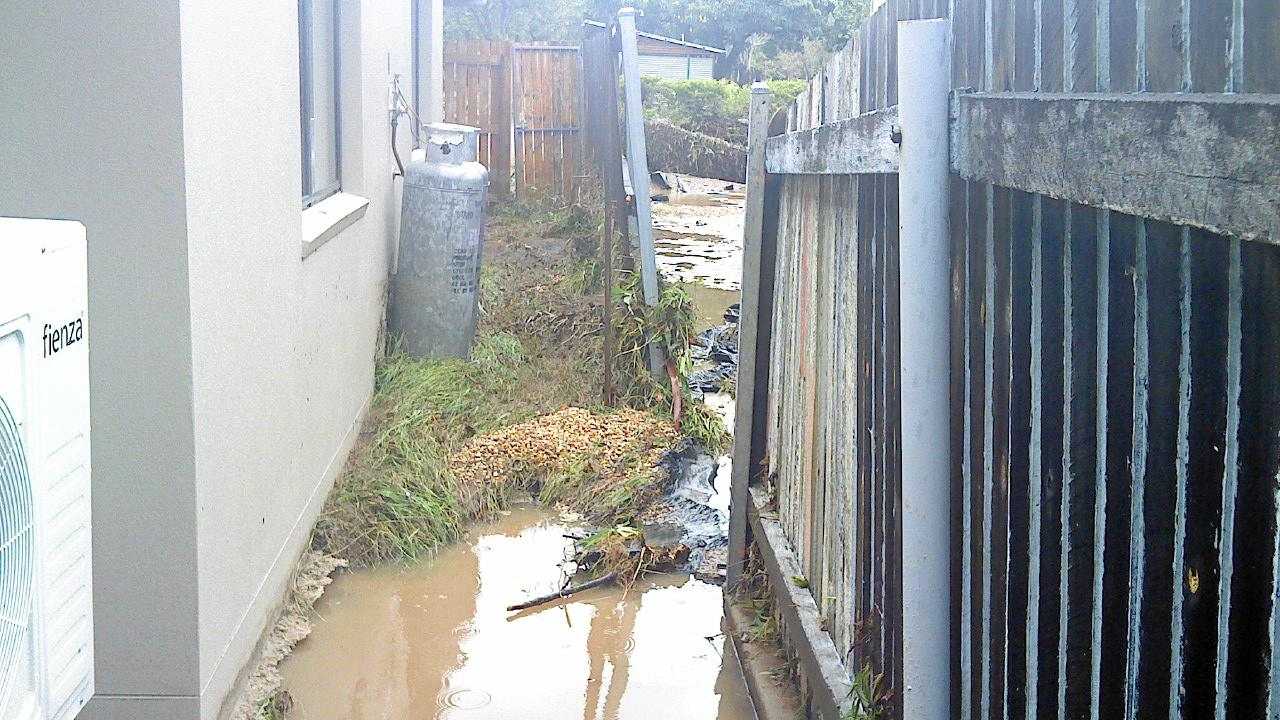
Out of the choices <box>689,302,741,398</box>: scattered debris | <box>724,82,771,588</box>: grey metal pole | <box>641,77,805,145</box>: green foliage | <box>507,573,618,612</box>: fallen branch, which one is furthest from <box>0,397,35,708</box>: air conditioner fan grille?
<box>641,77,805,145</box>: green foliage

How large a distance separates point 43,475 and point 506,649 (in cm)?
281

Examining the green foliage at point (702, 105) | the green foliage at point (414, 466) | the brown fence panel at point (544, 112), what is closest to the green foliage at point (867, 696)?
the green foliage at point (414, 466)

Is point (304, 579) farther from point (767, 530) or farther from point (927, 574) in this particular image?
point (927, 574)

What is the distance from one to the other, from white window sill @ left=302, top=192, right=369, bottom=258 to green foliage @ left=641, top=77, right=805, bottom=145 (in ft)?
66.8

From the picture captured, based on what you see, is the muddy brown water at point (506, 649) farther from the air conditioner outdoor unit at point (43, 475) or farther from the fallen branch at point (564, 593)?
the air conditioner outdoor unit at point (43, 475)

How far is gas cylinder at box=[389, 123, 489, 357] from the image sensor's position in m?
7.68

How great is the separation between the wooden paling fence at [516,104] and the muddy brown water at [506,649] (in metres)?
8.65

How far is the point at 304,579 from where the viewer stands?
4895 mm

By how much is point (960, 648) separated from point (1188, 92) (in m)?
1.22

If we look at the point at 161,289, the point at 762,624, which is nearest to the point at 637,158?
the point at 762,624

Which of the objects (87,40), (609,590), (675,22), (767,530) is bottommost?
(609,590)

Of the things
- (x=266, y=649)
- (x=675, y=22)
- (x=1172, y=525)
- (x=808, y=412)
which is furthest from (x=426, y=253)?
(x=675, y=22)

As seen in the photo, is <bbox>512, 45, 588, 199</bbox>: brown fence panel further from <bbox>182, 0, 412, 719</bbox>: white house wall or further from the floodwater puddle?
<bbox>182, 0, 412, 719</bbox>: white house wall

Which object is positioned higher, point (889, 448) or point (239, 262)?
point (239, 262)
